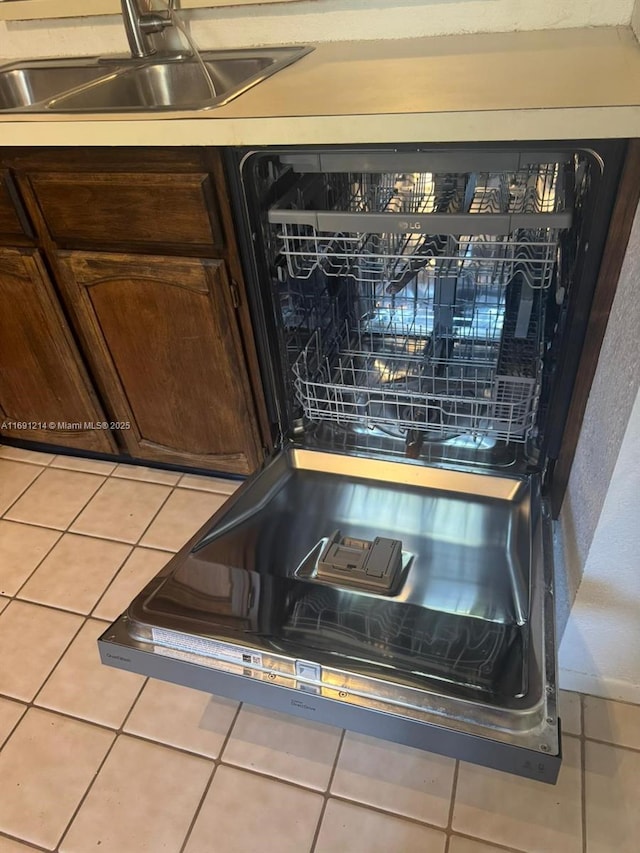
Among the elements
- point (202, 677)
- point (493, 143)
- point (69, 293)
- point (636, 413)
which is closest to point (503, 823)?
point (202, 677)

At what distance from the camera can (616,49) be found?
1.06 metres

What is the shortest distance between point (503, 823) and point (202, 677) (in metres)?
0.56

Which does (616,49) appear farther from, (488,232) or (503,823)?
(503,823)

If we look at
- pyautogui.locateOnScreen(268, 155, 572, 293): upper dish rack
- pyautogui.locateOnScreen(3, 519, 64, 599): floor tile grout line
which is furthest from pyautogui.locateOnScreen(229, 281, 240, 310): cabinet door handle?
pyautogui.locateOnScreen(3, 519, 64, 599): floor tile grout line

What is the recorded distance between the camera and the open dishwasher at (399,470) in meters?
0.79

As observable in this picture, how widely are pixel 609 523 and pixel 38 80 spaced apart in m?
1.64

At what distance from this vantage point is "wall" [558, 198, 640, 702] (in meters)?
0.83

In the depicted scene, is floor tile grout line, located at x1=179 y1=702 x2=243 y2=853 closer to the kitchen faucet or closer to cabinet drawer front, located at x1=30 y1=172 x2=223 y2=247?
cabinet drawer front, located at x1=30 y1=172 x2=223 y2=247

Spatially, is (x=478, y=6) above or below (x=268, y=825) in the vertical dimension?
above

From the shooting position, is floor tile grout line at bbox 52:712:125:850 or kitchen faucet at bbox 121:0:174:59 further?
kitchen faucet at bbox 121:0:174:59

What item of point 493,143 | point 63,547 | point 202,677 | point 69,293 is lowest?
point 63,547

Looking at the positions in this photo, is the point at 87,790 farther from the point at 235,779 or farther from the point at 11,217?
the point at 11,217

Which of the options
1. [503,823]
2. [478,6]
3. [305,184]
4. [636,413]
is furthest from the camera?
[478,6]

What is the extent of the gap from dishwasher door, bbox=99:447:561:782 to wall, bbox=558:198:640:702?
0.09m
